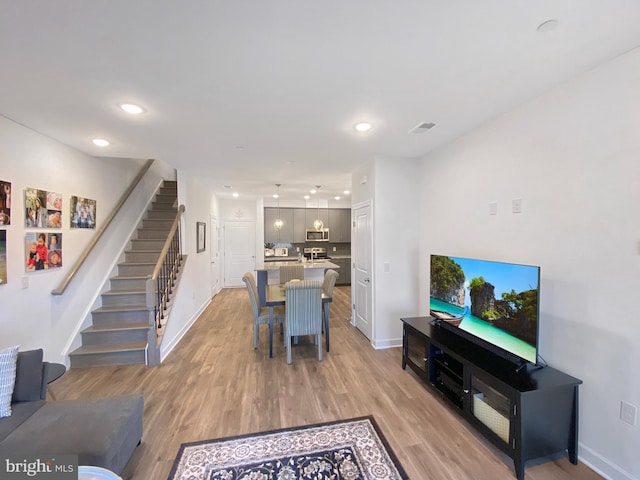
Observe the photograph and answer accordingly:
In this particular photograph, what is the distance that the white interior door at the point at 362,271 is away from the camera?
3.91 meters

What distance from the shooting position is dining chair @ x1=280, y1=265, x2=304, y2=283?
495 centimetres

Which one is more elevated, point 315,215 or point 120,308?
point 315,215

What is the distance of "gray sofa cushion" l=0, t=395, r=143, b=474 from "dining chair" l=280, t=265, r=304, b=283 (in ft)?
10.2

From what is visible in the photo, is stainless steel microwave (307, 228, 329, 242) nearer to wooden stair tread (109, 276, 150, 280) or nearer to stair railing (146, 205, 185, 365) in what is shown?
stair railing (146, 205, 185, 365)

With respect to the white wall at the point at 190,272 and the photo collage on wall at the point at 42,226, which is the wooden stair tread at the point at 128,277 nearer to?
the white wall at the point at 190,272

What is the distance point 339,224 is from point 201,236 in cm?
423

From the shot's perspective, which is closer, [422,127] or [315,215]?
[422,127]

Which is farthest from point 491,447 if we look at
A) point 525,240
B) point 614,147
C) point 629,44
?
point 629,44

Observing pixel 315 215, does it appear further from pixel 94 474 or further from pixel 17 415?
pixel 94 474

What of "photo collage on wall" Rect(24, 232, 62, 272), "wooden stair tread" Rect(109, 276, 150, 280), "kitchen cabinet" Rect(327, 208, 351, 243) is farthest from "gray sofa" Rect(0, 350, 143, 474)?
"kitchen cabinet" Rect(327, 208, 351, 243)

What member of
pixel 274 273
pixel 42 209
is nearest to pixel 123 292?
pixel 42 209

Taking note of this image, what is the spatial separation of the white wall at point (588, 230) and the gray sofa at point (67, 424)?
301cm

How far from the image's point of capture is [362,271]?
4188 millimetres

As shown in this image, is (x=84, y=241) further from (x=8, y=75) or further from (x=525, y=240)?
(x=525, y=240)
